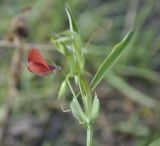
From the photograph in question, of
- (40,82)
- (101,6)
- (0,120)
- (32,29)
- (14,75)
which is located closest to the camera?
(14,75)

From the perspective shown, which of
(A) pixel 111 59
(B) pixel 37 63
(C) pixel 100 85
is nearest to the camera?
(B) pixel 37 63

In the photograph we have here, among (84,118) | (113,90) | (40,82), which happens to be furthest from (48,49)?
(84,118)

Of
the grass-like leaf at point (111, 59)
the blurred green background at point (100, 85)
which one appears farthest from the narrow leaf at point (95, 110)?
the blurred green background at point (100, 85)

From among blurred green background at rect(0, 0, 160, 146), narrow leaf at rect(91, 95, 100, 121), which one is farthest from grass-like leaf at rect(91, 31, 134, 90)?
blurred green background at rect(0, 0, 160, 146)

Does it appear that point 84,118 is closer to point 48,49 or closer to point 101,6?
point 48,49

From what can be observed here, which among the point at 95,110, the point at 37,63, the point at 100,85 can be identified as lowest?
the point at 100,85

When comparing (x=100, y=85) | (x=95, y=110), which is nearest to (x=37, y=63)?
(x=95, y=110)

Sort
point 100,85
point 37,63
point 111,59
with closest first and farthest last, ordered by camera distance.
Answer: point 37,63 < point 111,59 < point 100,85

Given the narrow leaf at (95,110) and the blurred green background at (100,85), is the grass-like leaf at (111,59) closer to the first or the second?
Result: the narrow leaf at (95,110)

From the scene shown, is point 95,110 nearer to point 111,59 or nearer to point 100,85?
point 111,59
